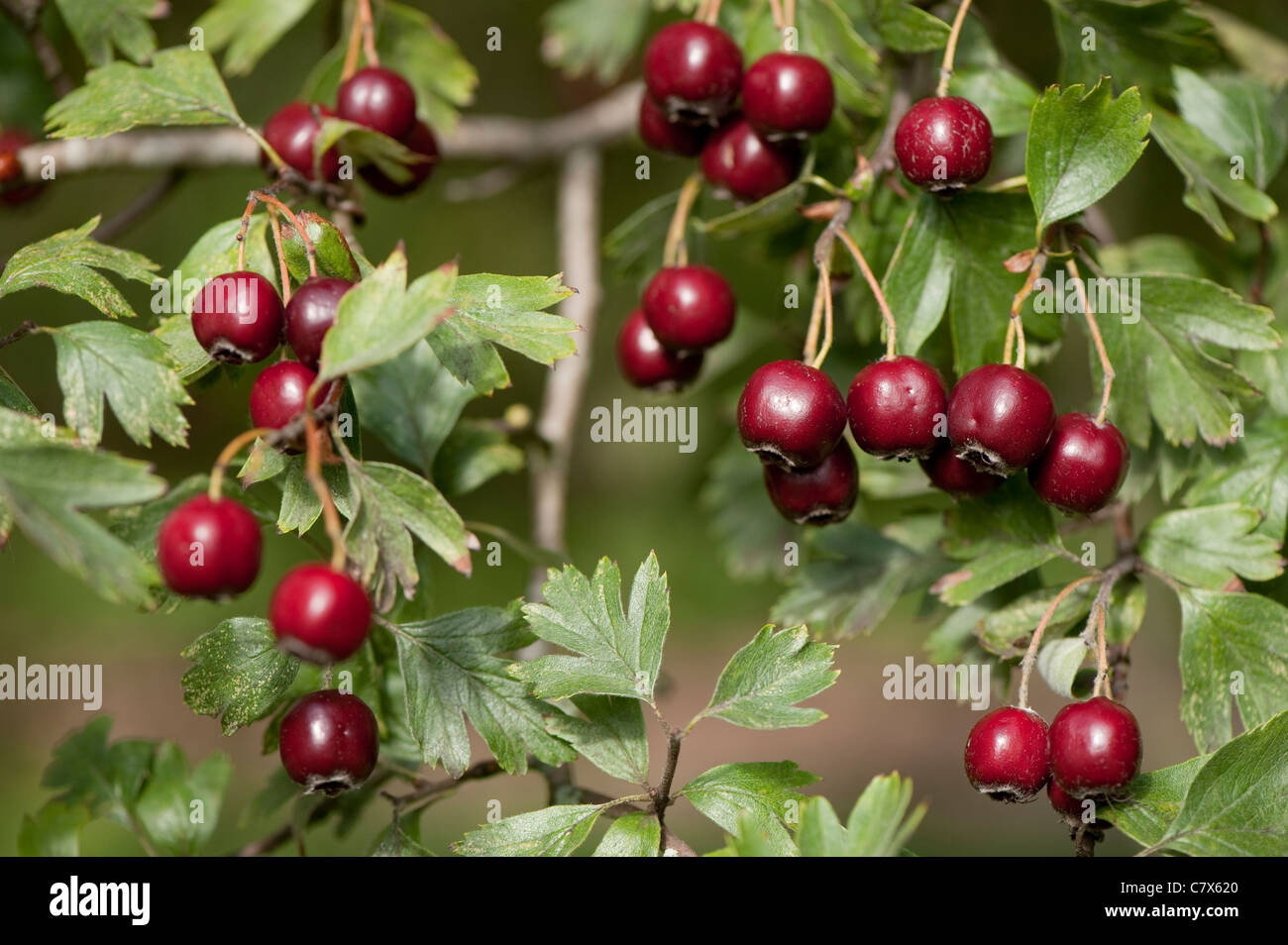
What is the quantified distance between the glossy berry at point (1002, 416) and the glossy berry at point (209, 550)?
1.67 ft

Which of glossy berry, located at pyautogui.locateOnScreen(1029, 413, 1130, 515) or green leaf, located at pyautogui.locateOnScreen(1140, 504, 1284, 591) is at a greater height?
glossy berry, located at pyautogui.locateOnScreen(1029, 413, 1130, 515)

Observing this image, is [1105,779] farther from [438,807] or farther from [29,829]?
[438,807]

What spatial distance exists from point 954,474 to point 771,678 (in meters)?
0.23

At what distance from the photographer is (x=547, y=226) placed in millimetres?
2340

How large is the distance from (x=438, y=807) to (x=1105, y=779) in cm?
180

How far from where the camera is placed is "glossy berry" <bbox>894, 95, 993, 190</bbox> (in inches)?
33.1

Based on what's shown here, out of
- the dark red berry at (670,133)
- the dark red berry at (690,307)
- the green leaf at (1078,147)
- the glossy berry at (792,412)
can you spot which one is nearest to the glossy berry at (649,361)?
the dark red berry at (690,307)

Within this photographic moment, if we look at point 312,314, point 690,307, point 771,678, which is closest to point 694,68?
point 690,307

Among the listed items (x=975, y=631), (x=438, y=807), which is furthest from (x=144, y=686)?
(x=975, y=631)

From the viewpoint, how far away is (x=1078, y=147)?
2.74 feet

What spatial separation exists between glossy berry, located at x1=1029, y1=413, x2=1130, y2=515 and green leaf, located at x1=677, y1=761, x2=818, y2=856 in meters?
0.30

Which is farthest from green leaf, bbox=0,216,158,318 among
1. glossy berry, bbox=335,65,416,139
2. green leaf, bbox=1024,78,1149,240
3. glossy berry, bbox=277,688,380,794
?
green leaf, bbox=1024,78,1149,240

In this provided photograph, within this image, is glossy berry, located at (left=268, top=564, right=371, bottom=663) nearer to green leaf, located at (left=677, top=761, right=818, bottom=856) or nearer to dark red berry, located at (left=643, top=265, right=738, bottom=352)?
green leaf, located at (left=677, top=761, right=818, bottom=856)

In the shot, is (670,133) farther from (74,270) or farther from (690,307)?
(74,270)
